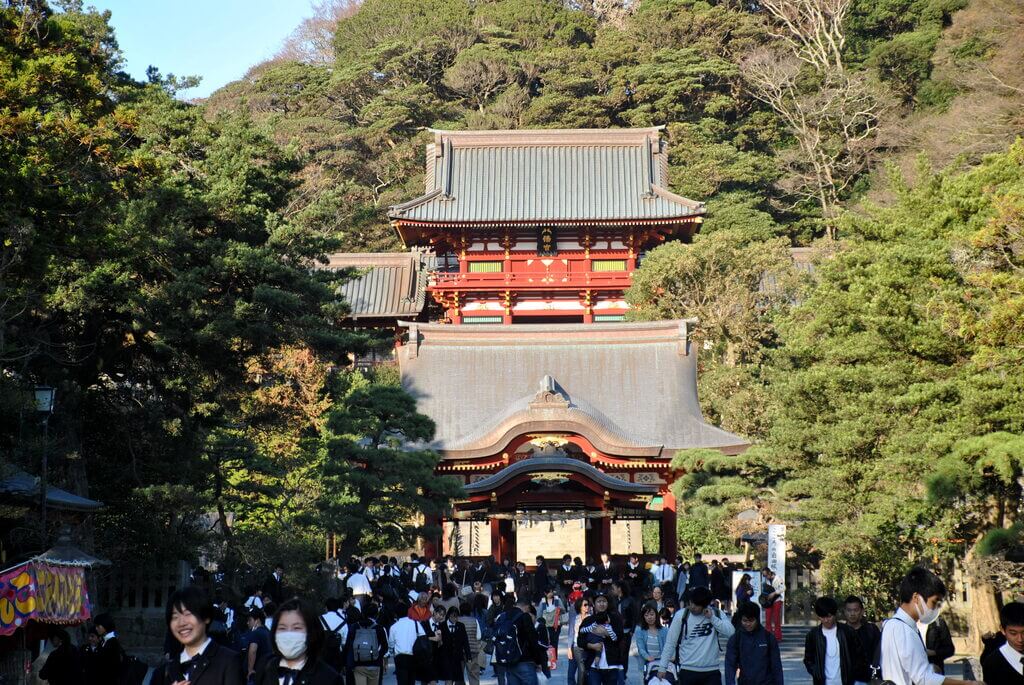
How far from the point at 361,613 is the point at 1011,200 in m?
9.13

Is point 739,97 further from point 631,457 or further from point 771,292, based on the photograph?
point 631,457

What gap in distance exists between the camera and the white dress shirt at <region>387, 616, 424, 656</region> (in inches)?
420

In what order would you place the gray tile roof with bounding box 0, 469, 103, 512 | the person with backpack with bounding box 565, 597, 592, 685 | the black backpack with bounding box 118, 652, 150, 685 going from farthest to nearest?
the gray tile roof with bounding box 0, 469, 103, 512
the person with backpack with bounding box 565, 597, 592, 685
the black backpack with bounding box 118, 652, 150, 685

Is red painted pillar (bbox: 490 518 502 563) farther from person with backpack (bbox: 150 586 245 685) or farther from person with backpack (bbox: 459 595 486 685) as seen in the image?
person with backpack (bbox: 150 586 245 685)

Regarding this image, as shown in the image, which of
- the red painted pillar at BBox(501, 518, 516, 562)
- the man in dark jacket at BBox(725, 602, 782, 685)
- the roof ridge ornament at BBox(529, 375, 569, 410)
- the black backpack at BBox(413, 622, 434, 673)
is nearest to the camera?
the man in dark jacket at BBox(725, 602, 782, 685)

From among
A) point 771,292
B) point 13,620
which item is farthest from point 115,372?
point 771,292

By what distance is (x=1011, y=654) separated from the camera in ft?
20.1

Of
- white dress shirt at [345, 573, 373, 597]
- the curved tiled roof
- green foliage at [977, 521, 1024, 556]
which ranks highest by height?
the curved tiled roof

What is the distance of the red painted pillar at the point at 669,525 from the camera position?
93.4 feet

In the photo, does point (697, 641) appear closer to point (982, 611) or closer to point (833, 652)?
point (833, 652)

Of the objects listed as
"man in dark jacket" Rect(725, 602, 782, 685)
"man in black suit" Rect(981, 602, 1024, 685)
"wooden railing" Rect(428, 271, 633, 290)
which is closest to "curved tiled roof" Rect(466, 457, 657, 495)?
"wooden railing" Rect(428, 271, 633, 290)

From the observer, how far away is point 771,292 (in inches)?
1288

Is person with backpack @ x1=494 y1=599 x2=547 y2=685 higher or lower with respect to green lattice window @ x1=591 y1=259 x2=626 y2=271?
lower

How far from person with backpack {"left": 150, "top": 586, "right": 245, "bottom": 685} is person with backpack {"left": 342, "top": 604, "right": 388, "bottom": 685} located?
567 cm
